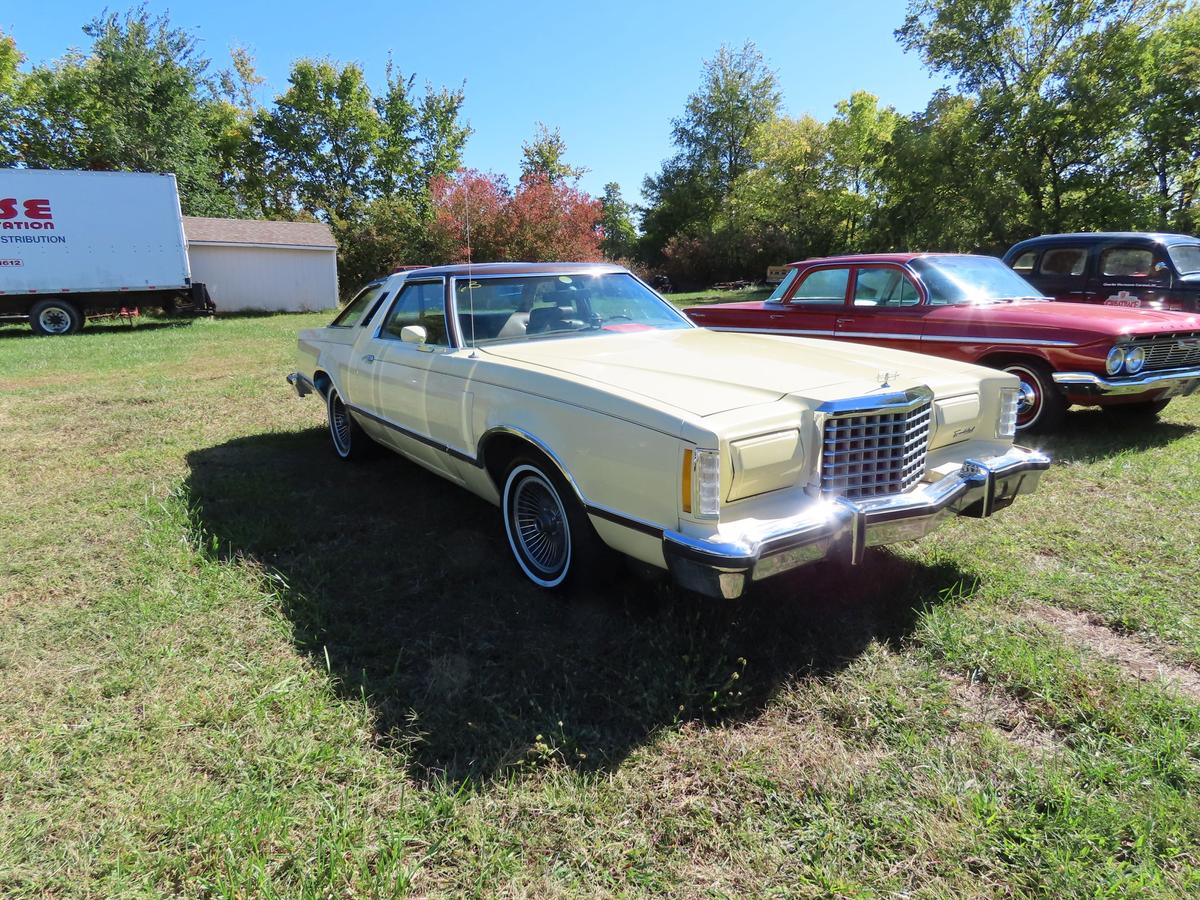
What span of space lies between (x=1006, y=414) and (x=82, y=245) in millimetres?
20532

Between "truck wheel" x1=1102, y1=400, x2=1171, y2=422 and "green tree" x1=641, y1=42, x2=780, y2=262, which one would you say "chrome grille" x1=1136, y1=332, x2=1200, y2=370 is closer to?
"truck wheel" x1=1102, y1=400, x2=1171, y2=422

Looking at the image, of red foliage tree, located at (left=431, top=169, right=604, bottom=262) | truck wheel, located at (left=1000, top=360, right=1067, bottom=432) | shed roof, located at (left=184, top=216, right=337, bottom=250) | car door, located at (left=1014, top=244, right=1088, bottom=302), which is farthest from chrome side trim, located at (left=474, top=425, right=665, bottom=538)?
red foliage tree, located at (left=431, top=169, right=604, bottom=262)

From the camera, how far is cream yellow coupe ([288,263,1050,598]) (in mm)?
2436

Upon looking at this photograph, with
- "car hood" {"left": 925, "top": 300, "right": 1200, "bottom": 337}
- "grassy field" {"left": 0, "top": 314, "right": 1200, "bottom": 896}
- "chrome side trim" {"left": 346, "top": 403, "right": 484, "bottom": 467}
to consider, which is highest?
"car hood" {"left": 925, "top": 300, "right": 1200, "bottom": 337}

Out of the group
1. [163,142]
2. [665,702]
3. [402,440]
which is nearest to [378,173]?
[163,142]

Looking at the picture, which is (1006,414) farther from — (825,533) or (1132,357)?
(1132,357)

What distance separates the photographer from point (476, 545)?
3936mm

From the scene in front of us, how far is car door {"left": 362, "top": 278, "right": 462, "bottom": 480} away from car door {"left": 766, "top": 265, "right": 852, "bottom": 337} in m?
4.11

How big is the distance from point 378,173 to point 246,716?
1724 inches

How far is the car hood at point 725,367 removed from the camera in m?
2.72

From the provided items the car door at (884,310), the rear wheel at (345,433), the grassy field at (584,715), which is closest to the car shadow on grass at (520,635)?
the grassy field at (584,715)

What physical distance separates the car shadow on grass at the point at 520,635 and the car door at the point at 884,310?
3.30 metres

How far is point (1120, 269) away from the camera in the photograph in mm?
7969

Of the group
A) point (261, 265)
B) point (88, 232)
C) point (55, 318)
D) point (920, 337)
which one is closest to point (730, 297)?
point (261, 265)
